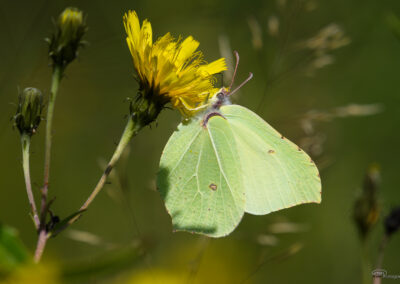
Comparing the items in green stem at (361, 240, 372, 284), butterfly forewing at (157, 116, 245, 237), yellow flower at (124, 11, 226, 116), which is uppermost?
yellow flower at (124, 11, 226, 116)

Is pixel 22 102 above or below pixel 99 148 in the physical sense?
below

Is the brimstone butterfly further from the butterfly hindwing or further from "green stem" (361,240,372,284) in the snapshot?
"green stem" (361,240,372,284)

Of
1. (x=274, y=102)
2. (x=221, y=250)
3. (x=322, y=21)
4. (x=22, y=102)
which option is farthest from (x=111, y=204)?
(x=322, y=21)

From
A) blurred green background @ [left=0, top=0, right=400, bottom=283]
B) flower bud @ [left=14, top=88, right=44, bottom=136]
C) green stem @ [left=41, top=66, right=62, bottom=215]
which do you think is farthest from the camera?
blurred green background @ [left=0, top=0, right=400, bottom=283]

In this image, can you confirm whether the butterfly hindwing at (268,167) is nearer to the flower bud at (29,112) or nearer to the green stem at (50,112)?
the green stem at (50,112)

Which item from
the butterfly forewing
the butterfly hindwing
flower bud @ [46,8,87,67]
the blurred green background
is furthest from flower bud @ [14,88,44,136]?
the blurred green background

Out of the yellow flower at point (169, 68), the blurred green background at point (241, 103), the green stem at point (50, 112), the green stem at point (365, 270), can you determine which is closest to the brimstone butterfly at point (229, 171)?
the yellow flower at point (169, 68)

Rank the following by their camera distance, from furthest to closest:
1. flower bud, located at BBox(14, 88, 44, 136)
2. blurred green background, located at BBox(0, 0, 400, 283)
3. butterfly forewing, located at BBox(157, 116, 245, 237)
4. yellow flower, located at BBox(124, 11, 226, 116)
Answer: blurred green background, located at BBox(0, 0, 400, 283) < butterfly forewing, located at BBox(157, 116, 245, 237) < yellow flower, located at BBox(124, 11, 226, 116) < flower bud, located at BBox(14, 88, 44, 136)

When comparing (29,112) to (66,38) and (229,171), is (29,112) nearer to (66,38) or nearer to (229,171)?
(66,38)

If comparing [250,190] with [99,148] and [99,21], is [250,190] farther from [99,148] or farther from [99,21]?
[99,21]
